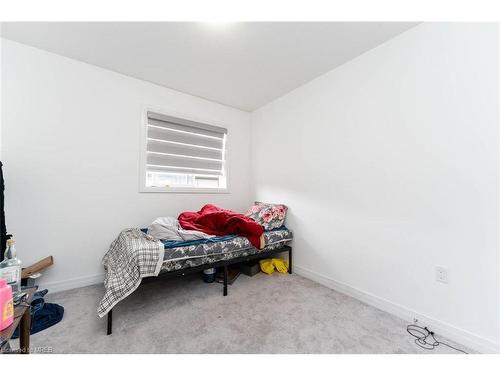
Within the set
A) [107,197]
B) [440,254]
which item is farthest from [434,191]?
[107,197]

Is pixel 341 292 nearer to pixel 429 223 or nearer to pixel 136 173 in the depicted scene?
pixel 429 223

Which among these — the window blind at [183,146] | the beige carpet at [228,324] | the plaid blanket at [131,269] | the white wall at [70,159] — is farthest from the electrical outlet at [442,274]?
the white wall at [70,159]

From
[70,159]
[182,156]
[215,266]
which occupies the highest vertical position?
[182,156]

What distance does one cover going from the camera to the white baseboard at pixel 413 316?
138 cm

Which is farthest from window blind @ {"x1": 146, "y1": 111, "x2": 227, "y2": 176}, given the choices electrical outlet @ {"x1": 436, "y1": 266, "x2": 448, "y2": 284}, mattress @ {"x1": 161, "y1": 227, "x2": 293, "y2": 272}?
electrical outlet @ {"x1": 436, "y1": 266, "x2": 448, "y2": 284}

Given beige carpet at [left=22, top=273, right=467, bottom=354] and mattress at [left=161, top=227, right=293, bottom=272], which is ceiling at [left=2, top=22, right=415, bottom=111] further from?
beige carpet at [left=22, top=273, right=467, bottom=354]

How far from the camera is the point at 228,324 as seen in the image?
1615 millimetres

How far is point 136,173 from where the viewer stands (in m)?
2.59

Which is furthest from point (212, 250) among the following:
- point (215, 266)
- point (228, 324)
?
point (228, 324)

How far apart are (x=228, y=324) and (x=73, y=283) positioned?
5.82 ft

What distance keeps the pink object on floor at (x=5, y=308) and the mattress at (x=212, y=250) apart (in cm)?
97

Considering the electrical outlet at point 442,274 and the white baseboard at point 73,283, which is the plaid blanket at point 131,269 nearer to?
the white baseboard at point 73,283

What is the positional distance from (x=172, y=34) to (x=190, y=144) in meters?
1.40

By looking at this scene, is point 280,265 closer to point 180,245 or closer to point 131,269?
point 180,245
